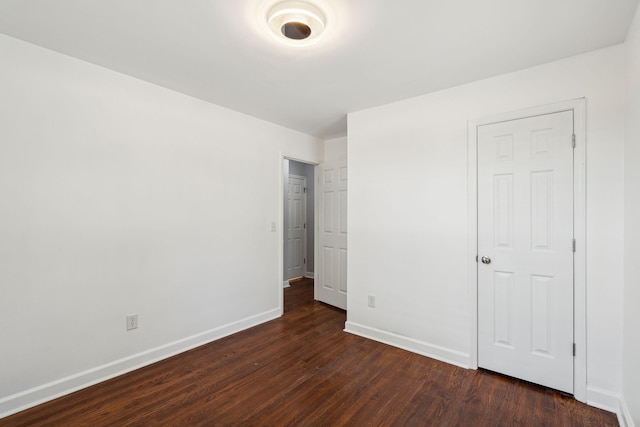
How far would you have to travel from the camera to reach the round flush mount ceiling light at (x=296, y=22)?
1.59m

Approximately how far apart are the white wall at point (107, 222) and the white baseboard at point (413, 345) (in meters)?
1.28

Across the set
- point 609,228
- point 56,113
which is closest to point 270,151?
point 56,113

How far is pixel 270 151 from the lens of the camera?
145 inches

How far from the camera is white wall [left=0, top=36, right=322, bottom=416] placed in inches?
77.6

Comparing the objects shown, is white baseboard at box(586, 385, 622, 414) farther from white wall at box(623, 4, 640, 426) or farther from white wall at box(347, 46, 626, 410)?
white wall at box(623, 4, 640, 426)

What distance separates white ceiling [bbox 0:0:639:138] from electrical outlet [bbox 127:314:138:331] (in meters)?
2.05

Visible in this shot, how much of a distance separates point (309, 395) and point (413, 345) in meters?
1.22

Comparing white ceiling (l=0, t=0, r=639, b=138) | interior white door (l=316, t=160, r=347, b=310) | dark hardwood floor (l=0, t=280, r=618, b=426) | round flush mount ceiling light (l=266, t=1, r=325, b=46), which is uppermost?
white ceiling (l=0, t=0, r=639, b=138)

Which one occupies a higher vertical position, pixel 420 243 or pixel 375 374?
pixel 420 243

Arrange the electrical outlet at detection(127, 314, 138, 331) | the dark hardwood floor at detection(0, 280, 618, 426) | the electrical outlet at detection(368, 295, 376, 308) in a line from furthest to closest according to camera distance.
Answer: the electrical outlet at detection(368, 295, 376, 308), the electrical outlet at detection(127, 314, 138, 331), the dark hardwood floor at detection(0, 280, 618, 426)

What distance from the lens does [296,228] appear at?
228 inches

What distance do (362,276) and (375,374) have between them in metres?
1.06

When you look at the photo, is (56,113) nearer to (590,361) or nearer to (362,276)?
(362,276)

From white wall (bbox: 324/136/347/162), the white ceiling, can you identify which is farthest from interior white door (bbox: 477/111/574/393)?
white wall (bbox: 324/136/347/162)
